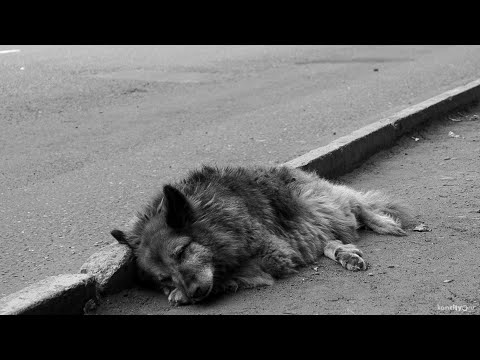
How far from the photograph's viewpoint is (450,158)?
24.3ft

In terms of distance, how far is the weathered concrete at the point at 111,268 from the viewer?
4496 millimetres

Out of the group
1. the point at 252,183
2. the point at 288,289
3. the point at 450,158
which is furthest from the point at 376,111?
the point at 288,289

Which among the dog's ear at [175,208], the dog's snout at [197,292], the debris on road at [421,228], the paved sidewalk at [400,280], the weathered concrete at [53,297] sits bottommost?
the debris on road at [421,228]

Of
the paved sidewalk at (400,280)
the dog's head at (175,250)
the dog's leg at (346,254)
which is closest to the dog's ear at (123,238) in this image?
the dog's head at (175,250)

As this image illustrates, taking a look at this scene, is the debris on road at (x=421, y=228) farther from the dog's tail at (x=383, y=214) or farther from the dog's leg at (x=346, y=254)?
the dog's leg at (x=346, y=254)

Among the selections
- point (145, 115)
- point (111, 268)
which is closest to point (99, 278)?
point (111, 268)

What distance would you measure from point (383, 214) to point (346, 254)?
0.88 m

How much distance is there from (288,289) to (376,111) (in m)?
5.56

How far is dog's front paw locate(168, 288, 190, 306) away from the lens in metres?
4.38

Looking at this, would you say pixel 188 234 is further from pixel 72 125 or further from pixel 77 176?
pixel 72 125

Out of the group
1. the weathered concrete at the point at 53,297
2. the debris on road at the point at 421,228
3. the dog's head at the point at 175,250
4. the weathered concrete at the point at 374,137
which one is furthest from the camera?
the weathered concrete at the point at 374,137

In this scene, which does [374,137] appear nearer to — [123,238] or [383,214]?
[383,214]

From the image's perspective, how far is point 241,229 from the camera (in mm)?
4691

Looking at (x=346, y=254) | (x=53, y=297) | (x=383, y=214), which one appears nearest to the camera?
(x=53, y=297)
